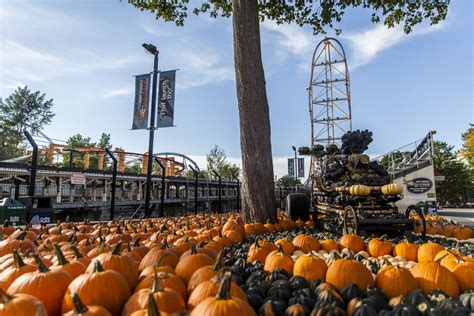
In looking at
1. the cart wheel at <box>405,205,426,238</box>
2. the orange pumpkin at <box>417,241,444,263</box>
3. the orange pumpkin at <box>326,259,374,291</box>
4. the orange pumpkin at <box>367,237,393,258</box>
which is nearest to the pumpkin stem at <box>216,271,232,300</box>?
the orange pumpkin at <box>326,259,374,291</box>

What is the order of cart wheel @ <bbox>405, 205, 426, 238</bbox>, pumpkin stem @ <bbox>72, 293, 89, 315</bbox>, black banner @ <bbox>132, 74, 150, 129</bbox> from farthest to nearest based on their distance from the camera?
black banner @ <bbox>132, 74, 150, 129</bbox>, cart wheel @ <bbox>405, 205, 426, 238</bbox>, pumpkin stem @ <bbox>72, 293, 89, 315</bbox>

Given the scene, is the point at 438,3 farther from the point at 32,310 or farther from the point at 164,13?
the point at 32,310

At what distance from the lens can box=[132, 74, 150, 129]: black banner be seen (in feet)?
34.2

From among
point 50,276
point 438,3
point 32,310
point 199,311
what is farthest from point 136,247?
point 438,3

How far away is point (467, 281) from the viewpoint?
2301 mm

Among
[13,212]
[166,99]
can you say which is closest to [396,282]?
[13,212]

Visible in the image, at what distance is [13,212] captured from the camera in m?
6.80

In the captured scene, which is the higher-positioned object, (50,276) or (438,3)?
(438,3)

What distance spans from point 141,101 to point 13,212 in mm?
5209

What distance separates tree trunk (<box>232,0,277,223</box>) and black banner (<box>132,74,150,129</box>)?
4886 mm

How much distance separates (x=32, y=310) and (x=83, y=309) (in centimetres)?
25

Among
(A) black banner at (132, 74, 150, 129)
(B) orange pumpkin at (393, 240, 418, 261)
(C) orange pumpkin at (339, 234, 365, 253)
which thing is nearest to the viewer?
(B) orange pumpkin at (393, 240, 418, 261)

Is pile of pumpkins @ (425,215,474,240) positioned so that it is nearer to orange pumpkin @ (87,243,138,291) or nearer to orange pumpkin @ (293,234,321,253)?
orange pumpkin @ (293,234,321,253)

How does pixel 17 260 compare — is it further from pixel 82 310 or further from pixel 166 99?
pixel 166 99
